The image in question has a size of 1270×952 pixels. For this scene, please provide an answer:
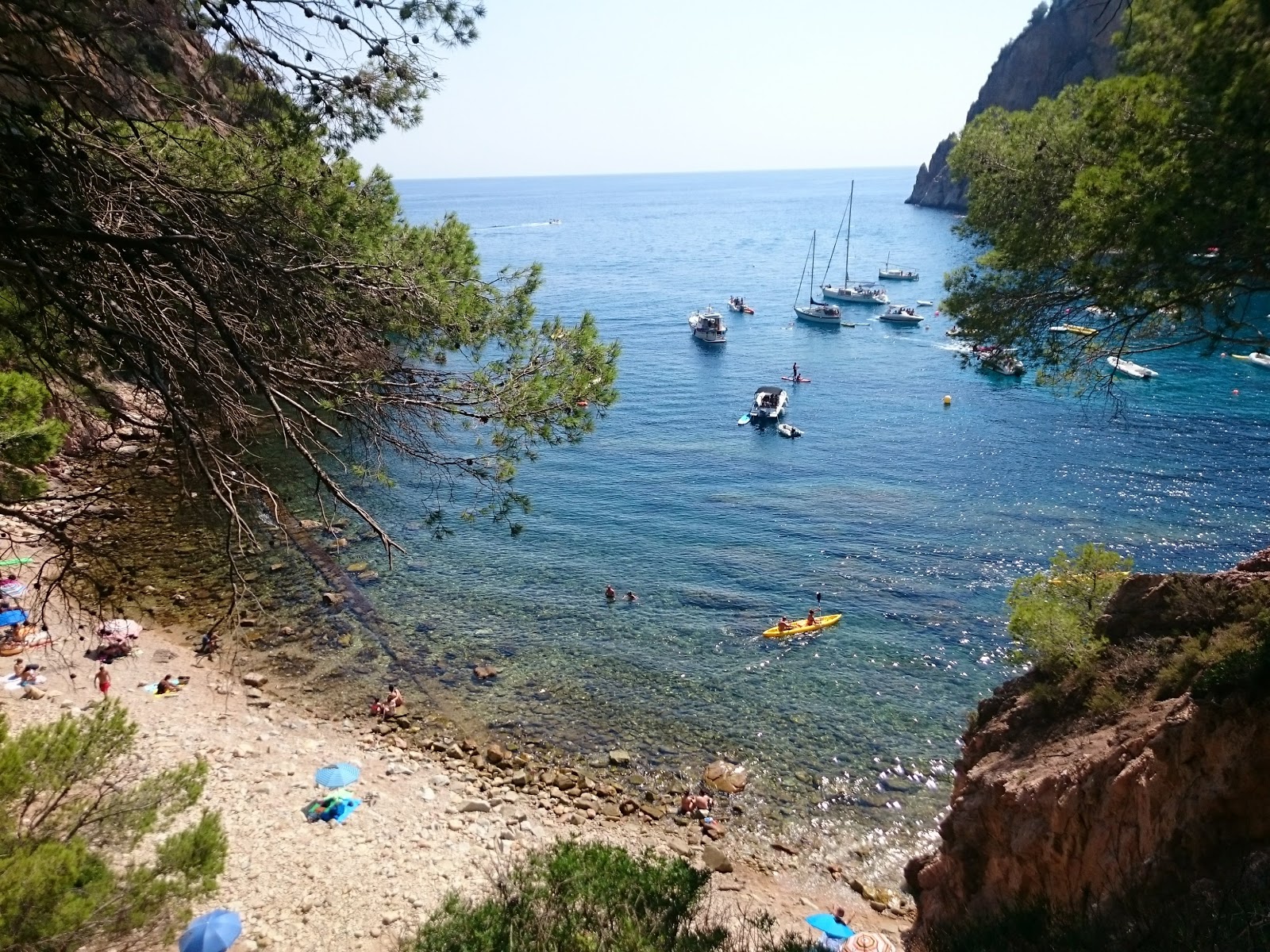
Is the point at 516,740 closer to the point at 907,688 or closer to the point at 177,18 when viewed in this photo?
the point at 907,688

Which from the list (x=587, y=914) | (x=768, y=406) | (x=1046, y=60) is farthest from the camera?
(x=1046, y=60)

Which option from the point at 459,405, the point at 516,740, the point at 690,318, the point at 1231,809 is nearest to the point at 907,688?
the point at 516,740

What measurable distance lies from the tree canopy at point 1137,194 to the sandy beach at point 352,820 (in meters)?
9.17

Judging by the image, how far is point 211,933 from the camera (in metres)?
10.2

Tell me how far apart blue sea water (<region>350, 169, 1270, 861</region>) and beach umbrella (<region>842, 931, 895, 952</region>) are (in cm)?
321

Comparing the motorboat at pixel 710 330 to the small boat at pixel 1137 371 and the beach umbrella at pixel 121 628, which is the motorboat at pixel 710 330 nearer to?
the small boat at pixel 1137 371

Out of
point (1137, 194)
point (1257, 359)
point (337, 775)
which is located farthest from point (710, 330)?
point (1137, 194)

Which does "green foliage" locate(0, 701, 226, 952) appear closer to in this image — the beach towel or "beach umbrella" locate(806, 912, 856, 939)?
the beach towel

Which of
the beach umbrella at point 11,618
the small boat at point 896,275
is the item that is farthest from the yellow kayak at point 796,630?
the small boat at point 896,275

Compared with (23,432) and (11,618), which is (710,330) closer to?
(11,618)

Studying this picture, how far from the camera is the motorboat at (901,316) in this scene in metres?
61.3

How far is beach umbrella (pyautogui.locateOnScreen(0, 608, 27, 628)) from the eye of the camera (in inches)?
700

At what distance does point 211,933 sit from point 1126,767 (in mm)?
11618

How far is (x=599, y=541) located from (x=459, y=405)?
728 inches
